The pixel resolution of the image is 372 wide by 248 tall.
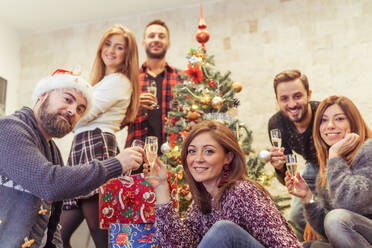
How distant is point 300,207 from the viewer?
2.89m

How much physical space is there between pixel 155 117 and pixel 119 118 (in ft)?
2.46

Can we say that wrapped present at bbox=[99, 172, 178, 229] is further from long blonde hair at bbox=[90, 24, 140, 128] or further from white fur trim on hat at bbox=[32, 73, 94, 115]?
long blonde hair at bbox=[90, 24, 140, 128]

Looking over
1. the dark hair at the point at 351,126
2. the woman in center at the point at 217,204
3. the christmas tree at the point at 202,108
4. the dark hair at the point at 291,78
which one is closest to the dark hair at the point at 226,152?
the woman in center at the point at 217,204

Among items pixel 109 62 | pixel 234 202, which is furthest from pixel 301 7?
pixel 234 202

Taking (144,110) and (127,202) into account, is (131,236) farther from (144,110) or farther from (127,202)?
(144,110)

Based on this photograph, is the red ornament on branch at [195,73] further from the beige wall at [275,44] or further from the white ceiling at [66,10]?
the white ceiling at [66,10]

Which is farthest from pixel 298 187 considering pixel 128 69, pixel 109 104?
pixel 128 69

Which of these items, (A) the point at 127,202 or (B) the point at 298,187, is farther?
(B) the point at 298,187

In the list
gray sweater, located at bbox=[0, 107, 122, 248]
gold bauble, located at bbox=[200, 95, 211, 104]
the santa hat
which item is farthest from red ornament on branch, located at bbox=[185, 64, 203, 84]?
gray sweater, located at bbox=[0, 107, 122, 248]

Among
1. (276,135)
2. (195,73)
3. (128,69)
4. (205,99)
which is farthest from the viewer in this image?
(195,73)

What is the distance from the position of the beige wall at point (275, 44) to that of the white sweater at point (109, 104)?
6.67 ft

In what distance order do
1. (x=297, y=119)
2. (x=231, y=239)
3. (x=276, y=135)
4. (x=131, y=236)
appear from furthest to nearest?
(x=297, y=119)
(x=276, y=135)
(x=131, y=236)
(x=231, y=239)

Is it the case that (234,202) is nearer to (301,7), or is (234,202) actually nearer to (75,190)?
(75,190)

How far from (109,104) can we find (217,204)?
1.05 m
